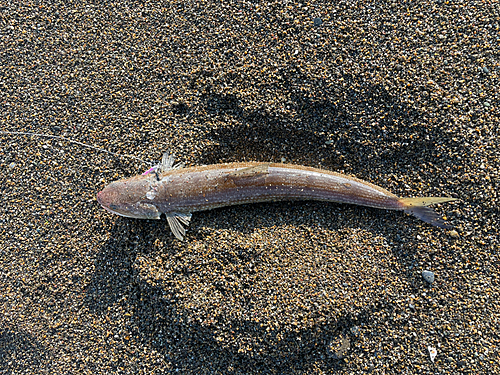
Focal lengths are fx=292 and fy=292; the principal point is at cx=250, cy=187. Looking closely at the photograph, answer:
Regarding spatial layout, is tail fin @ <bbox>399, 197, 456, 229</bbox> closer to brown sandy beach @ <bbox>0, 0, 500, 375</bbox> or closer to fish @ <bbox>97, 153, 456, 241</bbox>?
fish @ <bbox>97, 153, 456, 241</bbox>

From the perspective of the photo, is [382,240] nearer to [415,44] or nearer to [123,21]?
[415,44]

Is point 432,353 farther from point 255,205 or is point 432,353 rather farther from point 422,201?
point 255,205

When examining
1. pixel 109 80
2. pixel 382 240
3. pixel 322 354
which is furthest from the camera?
pixel 109 80

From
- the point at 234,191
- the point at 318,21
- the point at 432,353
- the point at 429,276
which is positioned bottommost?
the point at 432,353

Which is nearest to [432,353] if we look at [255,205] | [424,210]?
[424,210]

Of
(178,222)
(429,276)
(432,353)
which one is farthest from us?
(178,222)

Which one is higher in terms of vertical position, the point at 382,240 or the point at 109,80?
the point at 109,80

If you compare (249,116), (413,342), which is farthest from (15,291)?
(413,342)

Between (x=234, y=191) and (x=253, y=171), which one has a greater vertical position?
(x=253, y=171)
